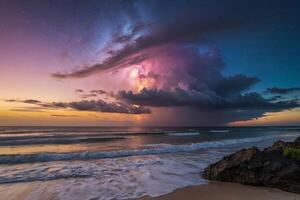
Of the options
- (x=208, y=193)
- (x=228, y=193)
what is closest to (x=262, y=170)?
(x=228, y=193)

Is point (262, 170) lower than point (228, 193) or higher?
higher

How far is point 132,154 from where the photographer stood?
1755cm

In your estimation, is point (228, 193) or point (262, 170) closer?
point (228, 193)

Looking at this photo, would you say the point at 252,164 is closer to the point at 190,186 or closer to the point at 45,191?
the point at 190,186

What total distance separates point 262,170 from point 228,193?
161 centimetres

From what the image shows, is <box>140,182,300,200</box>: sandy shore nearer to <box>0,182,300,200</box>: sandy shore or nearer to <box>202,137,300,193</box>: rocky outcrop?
<box>0,182,300,200</box>: sandy shore

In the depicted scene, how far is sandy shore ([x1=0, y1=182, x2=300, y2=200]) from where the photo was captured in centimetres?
713

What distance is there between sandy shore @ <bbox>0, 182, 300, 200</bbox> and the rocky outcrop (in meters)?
0.28

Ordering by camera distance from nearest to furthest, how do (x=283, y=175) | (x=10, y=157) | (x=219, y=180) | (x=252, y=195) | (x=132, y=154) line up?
(x=252, y=195), (x=283, y=175), (x=219, y=180), (x=10, y=157), (x=132, y=154)

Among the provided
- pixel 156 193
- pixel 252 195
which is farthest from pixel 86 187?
pixel 252 195

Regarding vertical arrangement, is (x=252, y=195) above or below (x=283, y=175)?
below

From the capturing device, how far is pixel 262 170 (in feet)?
27.1

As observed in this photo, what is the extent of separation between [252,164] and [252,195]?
1.32 meters

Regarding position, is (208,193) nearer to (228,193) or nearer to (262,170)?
(228,193)
